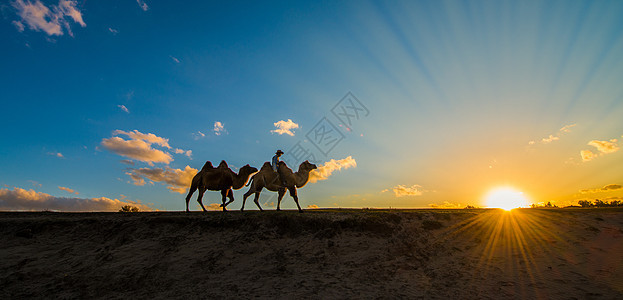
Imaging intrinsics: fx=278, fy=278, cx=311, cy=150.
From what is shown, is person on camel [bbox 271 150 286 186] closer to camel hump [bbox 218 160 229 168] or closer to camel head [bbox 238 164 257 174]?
camel head [bbox 238 164 257 174]

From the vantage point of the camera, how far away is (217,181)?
16.8m

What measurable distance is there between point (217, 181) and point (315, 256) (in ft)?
29.1

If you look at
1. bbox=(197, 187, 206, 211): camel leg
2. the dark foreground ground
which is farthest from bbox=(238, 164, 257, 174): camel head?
the dark foreground ground

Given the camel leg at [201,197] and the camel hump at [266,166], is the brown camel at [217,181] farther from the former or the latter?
the camel hump at [266,166]

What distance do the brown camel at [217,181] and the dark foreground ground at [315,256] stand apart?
3.75 m

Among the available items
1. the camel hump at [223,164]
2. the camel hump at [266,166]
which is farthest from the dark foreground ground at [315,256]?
the camel hump at [223,164]

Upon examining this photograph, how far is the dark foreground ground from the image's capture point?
8.95 meters

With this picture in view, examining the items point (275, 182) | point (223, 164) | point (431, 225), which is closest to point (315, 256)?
point (431, 225)

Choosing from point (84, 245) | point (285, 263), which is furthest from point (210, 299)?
point (84, 245)

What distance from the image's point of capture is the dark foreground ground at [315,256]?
8.95m

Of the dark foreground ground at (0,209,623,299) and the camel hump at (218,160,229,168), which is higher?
the camel hump at (218,160,229,168)

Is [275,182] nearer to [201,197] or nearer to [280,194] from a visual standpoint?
[280,194]

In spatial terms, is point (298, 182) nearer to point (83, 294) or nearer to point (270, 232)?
point (270, 232)

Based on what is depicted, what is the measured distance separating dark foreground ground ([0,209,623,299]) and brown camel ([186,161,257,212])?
3748 millimetres
